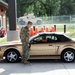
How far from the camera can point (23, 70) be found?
9.14 metres

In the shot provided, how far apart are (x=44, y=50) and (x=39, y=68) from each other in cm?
122

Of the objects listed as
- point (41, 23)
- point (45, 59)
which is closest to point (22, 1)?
point (41, 23)

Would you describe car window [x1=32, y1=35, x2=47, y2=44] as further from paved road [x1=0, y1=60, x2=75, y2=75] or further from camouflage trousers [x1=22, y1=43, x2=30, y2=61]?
paved road [x1=0, y1=60, x2=75, y2=75]

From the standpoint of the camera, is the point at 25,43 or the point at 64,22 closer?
the point at 25,43

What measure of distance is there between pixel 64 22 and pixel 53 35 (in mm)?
33153

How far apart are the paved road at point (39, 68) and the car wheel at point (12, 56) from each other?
23 centimetres

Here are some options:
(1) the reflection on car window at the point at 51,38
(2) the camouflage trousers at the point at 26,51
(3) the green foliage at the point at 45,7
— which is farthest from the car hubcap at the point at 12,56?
(3) the green foliage at the point at 45,7

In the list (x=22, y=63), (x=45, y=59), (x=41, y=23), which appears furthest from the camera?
(x=41, y=23)

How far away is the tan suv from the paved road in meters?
0.30

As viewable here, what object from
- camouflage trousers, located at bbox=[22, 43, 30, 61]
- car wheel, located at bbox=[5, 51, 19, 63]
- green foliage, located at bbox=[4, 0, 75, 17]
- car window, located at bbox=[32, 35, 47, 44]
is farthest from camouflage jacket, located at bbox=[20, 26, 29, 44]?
green foliage, located at bbox=[4, 0, 75, 17]

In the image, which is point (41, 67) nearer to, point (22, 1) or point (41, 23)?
point (41, 23)

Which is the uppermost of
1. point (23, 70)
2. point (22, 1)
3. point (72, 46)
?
point (22, 1)

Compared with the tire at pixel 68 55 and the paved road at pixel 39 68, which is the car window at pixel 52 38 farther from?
the paved road at pixel 39 68

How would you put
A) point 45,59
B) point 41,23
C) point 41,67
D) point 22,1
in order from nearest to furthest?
point 41,67 → point 45,59 → point 41,23 → point 22,1
